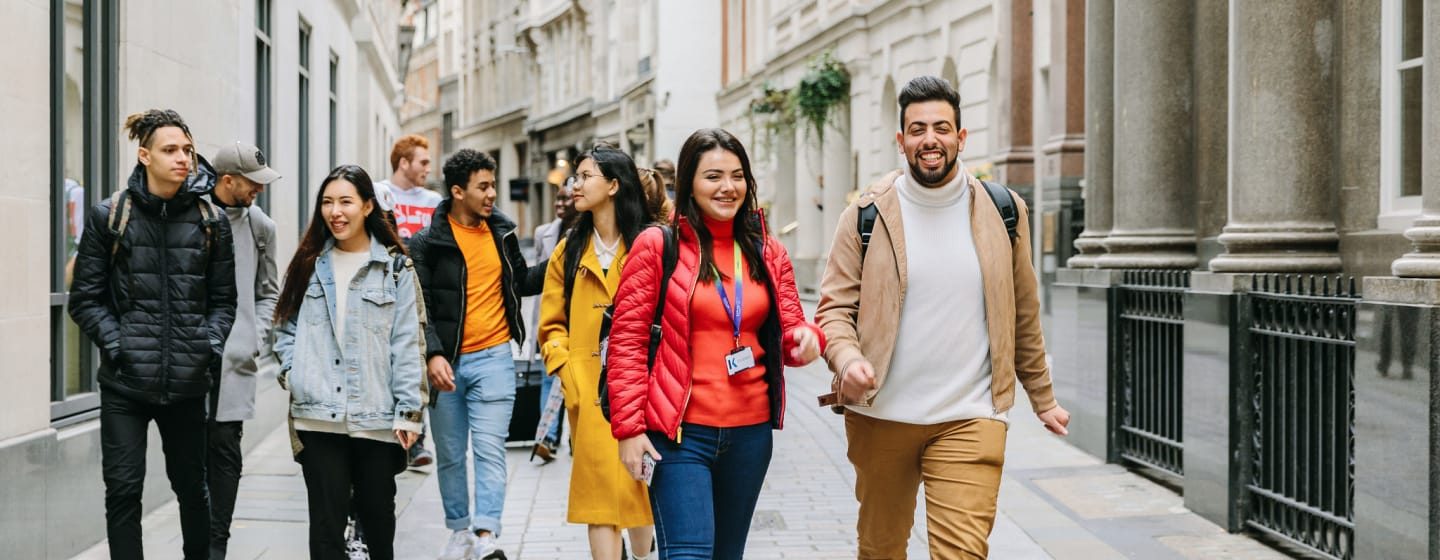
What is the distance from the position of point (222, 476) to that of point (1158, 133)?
6.32m

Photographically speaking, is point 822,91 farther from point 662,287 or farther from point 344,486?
point 662,287

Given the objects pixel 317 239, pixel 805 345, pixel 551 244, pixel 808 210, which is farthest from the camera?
pixel 808 210

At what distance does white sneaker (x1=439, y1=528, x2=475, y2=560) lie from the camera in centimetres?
716

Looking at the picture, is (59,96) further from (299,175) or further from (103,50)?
(299,175)

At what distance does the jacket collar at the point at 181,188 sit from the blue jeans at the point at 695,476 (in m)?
2.35

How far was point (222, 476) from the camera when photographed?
265 inches

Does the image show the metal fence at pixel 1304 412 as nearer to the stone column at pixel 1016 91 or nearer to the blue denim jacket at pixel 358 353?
the blue denim jacket at pixel 358 353

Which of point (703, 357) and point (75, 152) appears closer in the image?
point (703, 357)

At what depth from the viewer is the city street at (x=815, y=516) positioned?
767 cm

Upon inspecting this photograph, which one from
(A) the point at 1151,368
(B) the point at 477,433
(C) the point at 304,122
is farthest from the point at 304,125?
(B) the point at 477,433

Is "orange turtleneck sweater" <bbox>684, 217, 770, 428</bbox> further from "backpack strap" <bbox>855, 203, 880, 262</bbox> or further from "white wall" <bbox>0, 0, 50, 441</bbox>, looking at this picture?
"white wall" <bbox>0, 0, 50, 441</bbox>

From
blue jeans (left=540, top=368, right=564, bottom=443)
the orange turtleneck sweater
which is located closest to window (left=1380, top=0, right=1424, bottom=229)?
the orange turtleneck sweater

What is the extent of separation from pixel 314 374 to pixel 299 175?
11191 millimetres

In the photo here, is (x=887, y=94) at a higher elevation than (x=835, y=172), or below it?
higher
